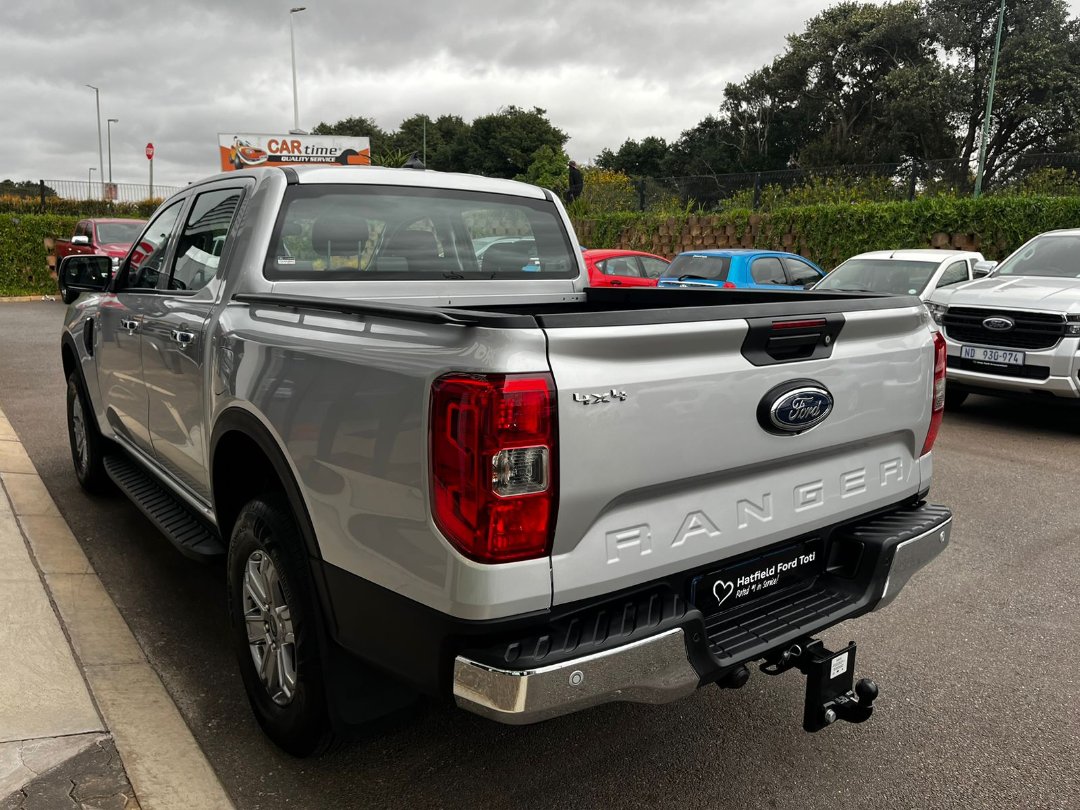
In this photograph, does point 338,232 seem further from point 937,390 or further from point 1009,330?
point 1009,330

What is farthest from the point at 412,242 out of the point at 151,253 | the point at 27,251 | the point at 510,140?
the point at 510,140

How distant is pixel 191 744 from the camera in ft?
9.34

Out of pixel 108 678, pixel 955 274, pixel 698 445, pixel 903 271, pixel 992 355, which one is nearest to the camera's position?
pixel 698 445

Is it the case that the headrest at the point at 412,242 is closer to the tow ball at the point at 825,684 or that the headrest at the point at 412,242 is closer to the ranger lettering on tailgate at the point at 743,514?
the ranger lettering on tailgate at the point at 743,514

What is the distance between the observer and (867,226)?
16.3m

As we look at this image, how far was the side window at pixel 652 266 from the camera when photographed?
555 inches

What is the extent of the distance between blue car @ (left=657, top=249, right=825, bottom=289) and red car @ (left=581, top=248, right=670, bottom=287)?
2.10 feet

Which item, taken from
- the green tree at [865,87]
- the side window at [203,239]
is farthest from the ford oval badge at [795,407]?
the green tree at [865,87]

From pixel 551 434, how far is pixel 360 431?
0.53 m

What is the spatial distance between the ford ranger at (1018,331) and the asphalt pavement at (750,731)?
140 inches

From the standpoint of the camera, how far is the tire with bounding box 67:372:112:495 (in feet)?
16.9

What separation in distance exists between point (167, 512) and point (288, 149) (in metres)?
34.4

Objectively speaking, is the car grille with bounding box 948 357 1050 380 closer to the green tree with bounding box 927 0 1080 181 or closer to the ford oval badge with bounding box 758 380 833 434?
the ford oval badge with bounding box 758 380 833 434

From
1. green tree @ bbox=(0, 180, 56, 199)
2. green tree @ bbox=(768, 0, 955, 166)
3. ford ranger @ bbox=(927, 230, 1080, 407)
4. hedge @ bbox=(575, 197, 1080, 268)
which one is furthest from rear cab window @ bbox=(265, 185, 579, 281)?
green tree @ bbox=(768, 0, 955, 166)
